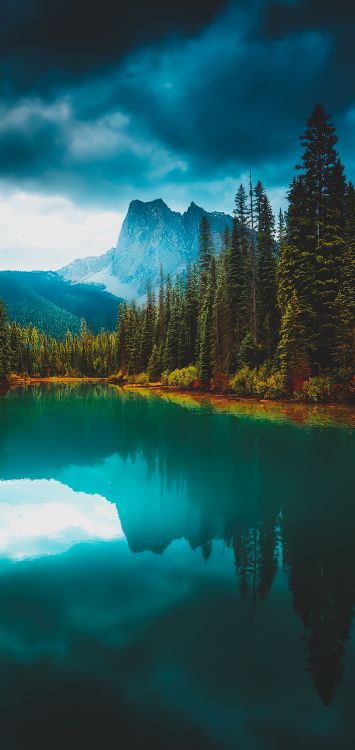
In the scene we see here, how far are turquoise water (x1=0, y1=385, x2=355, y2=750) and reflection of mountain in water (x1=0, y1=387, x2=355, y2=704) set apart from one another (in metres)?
0.06

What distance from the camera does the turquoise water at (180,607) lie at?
5.15 meters

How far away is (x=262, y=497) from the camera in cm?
1358

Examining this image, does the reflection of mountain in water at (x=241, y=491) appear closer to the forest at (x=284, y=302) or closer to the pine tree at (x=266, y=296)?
the forest at (x=284, y=302)

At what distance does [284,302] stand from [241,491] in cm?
2785

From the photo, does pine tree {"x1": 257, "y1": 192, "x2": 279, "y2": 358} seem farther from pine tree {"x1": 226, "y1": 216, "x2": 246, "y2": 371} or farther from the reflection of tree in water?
the reflection of tree in water

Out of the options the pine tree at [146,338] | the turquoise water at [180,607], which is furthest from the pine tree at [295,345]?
the pine tree at [146,338]

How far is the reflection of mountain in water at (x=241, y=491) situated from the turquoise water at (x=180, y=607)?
59mm

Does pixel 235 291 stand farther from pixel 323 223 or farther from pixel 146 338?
pixel 146 338

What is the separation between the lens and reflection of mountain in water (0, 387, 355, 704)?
26.4 ft

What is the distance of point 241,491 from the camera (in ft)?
46.8

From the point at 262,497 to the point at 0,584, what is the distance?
7.98 meters

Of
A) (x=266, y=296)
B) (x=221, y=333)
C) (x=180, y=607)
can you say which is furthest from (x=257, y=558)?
(x=221, y=333)

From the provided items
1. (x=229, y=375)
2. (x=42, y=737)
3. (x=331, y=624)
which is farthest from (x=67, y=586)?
(x=229, y=375)

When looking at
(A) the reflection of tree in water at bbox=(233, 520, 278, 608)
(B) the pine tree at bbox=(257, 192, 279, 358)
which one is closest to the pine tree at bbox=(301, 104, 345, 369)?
(B) the pine tree at bbox=(257, 192, 279, 358)
